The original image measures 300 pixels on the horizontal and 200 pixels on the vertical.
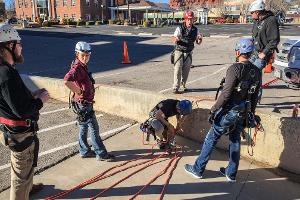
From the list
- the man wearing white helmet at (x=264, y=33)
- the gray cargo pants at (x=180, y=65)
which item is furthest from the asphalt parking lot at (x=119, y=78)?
the man wearing white helmet at (x=264, y=33)

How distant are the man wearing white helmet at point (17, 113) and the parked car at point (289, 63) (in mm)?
6271

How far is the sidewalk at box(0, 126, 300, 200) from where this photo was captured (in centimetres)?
459

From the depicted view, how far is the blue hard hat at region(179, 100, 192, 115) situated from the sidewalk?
63 cm

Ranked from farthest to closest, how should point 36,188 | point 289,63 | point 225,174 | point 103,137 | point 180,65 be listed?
1. point 180,65
2. point 289,63
3. point 103,137
4. point 225,174
5. point 36,188

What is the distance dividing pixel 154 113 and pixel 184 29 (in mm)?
3602

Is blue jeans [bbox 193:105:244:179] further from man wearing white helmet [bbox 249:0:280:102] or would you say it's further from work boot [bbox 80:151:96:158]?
man wearing white helmet [bbox 249:0:280:102]

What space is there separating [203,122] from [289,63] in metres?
3.69

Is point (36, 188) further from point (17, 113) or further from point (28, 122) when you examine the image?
point (17, 113)

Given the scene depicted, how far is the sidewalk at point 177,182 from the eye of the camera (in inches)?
181

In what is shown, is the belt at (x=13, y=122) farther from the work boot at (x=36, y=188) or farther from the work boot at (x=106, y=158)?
the work boot at (x=106, y=158)

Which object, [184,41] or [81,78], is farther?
[184,41]

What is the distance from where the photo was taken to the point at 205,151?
4.80 m


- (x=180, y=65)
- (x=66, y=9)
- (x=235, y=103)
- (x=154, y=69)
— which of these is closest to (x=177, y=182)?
(x=235, y=103)

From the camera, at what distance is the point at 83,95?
5.20 metres
